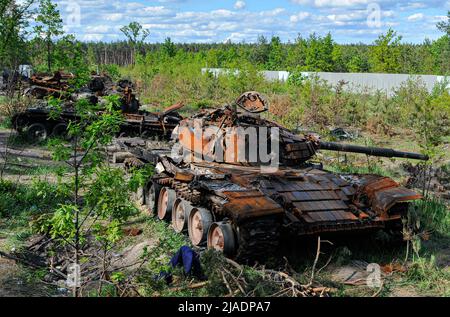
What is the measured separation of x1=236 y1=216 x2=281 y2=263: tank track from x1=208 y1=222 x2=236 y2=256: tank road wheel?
240 mm

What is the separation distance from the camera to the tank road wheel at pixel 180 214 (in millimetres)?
9898

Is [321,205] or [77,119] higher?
[77,119]

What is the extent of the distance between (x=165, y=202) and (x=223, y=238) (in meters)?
3.28

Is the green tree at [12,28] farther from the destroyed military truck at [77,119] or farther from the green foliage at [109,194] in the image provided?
the green foliage at [109,194]

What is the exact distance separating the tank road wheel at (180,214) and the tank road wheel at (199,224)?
256 mm

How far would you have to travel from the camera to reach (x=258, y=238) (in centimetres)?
770

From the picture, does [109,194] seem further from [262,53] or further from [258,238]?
[262,53]

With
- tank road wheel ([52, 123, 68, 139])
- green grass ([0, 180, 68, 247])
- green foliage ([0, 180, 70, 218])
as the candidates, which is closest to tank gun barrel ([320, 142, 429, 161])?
green grass ([0, 180, 68, 247])

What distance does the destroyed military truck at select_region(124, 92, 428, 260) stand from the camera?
788cm

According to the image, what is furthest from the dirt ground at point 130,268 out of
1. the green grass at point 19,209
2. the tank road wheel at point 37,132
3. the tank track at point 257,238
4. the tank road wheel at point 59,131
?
the tank road wheel at point 59,131

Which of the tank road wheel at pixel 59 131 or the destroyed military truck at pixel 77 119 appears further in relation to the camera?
the tank road wheel at pixel 59 131

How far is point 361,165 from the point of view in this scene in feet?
53.4

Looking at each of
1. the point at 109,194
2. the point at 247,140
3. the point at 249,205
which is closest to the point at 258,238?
the point at 249,205
